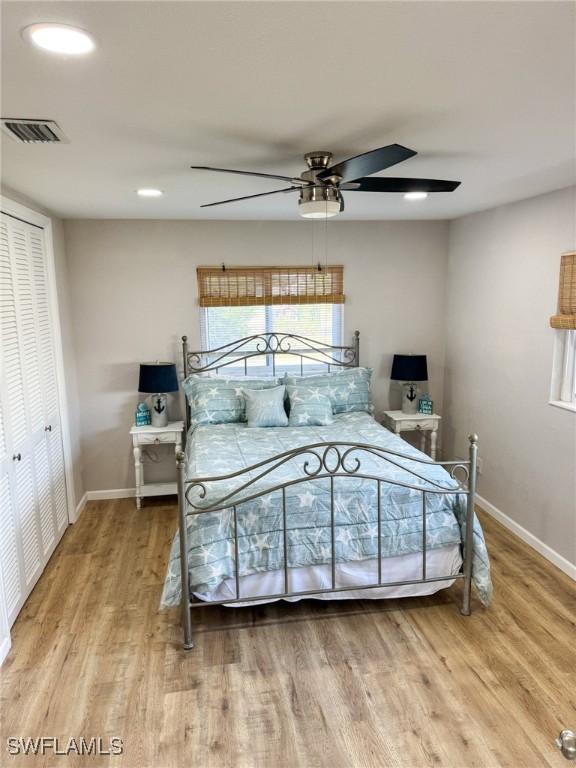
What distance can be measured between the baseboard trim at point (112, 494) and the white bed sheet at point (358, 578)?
2.23 meters

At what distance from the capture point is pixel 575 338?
3.46 metres

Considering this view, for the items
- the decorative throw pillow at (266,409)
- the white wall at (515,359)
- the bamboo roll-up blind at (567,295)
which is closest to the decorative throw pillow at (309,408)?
the decorative throw pillow at (266,409)

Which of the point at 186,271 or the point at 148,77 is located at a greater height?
the point at 148,77

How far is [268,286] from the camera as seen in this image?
468 centimetres

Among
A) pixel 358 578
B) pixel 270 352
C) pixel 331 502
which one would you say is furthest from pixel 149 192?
pixel 358 578

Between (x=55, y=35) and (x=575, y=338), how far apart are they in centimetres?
332

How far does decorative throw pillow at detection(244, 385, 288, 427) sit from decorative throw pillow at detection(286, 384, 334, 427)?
0.09 m

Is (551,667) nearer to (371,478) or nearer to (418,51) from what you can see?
(371,478)

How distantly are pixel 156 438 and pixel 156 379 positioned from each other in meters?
0.50

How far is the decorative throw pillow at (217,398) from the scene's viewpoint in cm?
423

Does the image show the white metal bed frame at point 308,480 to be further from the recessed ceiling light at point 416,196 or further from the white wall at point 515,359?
the recessed ceiling light at point 416,196

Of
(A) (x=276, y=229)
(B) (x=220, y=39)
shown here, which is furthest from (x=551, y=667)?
(A) (x=276, y=229)

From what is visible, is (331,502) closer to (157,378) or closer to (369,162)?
(369,162)

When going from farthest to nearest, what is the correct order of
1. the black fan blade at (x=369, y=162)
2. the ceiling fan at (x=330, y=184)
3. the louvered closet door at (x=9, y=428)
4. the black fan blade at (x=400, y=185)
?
the louvered closet door at (x=9, y=428), the black fan blade at (x=400, y=185), the ceiling fan at (x=330, y=184), the black fan blade at (x=369, y=162)
